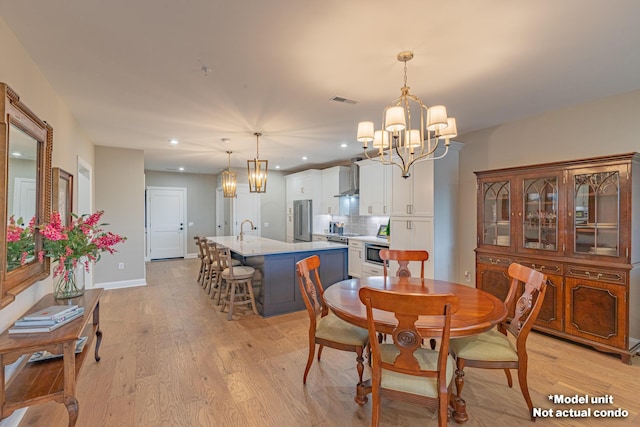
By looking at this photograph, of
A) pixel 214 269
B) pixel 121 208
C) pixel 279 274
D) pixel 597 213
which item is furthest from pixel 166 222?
pixel 597 213

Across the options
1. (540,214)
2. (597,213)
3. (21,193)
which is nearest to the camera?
(21,193)

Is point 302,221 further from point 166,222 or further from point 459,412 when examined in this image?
point 459,412

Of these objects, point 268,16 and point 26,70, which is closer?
point 268,16

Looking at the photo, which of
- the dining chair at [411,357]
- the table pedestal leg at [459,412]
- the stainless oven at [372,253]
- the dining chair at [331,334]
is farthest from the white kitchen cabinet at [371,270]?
the dining chair at [411,357]

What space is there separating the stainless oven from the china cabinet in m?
1.77

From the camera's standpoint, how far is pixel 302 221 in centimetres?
742

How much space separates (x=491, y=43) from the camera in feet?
6.99

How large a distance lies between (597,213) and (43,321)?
4579 millimetres

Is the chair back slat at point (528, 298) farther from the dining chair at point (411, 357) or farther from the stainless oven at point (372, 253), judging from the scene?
the stainless oven at point (372, 253)

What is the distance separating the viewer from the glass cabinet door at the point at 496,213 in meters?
3.69

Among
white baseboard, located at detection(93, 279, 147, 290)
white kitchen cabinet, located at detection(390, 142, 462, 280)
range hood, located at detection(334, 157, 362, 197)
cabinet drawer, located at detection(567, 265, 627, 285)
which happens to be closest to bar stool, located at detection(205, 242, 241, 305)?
white baseboard, located at detection(93, 279, 147, 290)

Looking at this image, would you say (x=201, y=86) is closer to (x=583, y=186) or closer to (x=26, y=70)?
(x=26, y=70)

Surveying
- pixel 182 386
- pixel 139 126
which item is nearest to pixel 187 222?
pixel 139 126

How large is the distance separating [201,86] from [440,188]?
10.8ft
